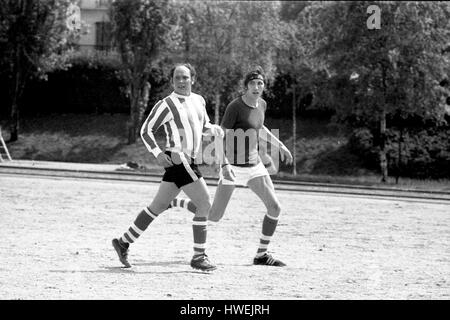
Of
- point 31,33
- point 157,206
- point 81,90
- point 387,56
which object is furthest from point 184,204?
point 81,90

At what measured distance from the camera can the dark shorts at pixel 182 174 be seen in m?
9.57

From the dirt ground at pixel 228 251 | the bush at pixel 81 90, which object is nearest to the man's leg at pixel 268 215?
the dirt ground at pixel 228 251

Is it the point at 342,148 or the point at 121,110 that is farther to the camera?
the point at 121,110

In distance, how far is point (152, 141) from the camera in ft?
31.7

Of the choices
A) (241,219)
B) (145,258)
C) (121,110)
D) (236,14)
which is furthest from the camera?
(121,110)

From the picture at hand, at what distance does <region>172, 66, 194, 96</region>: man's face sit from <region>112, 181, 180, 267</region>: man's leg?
1009 mm

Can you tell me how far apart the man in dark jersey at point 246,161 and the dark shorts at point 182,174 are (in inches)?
24.8

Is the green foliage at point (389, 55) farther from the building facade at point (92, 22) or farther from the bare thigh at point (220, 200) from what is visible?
the building facade at point (92, 22)

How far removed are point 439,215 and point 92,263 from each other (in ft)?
29.3

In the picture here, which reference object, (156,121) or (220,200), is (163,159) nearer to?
(156,121)

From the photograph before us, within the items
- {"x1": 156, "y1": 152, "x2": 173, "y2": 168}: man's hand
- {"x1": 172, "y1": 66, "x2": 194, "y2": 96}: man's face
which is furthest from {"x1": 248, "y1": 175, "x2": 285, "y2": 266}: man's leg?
{"x1": 172, "y1": 66, "x2": 194, "y2": 96}: man's face
